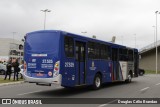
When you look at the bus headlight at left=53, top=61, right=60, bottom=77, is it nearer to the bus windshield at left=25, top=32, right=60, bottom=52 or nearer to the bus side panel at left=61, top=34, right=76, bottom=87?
the bus side panel at left=61, top=34, right=76, bottom=87

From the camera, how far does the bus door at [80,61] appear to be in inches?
669

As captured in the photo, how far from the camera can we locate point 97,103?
1341 cm

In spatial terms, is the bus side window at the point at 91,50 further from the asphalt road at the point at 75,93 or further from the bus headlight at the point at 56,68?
the bus headlight at the point at 56,68

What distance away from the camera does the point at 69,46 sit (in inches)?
640

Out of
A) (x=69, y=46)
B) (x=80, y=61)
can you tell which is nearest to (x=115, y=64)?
(x=80, y=61)

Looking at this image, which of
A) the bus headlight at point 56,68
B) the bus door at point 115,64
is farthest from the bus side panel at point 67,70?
the bus door at point 115,64

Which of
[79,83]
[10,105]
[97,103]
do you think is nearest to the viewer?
[10,105]

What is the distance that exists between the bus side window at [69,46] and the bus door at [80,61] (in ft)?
1.67

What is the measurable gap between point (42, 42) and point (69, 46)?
4.34 feet

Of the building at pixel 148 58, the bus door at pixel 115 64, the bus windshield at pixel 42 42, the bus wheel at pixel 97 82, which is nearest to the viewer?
the bus windshield at pixel 42 42

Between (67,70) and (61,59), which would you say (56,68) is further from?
(67,70)

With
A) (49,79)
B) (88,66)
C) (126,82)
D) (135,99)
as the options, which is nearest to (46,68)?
(49,79)

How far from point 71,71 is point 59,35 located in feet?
6.19

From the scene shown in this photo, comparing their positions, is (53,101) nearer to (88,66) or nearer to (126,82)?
(88,66)
